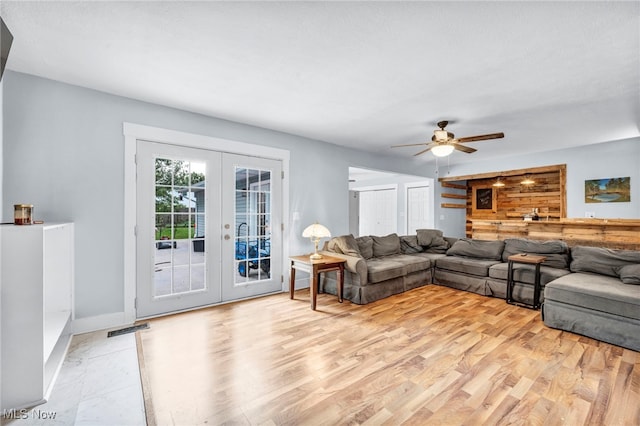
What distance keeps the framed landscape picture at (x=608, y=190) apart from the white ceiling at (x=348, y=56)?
1673mm

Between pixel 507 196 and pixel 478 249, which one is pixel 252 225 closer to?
pixel 478 249

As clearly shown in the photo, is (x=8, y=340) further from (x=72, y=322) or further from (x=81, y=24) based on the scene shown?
(x=81, y=24)

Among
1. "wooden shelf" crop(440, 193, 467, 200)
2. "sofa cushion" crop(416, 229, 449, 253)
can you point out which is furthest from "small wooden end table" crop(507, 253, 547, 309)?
"wooden shelf" crop(440, 193, 467, 200)

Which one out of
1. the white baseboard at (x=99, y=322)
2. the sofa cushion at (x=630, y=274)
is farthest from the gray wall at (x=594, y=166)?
the white baseboard at (x=99, y=322)

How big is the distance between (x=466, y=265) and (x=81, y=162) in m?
5.31

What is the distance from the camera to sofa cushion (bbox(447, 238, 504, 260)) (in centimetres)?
476

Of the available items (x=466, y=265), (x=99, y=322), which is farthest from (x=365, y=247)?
(x=99, y=322)

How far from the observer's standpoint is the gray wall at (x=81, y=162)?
8.64 ft

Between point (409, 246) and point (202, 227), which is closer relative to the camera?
point (202, 227)

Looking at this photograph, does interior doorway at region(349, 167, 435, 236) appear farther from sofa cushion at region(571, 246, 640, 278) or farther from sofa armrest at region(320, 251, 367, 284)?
sofa cushion at region(571, 246, 640, 278)

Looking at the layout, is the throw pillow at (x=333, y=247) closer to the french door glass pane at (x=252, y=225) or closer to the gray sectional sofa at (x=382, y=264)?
the gray sectional sofa at (x=382, y=264)

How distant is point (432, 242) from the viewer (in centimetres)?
568

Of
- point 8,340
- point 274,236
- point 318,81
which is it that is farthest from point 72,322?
point 318,81

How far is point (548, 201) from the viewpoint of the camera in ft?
23.7
